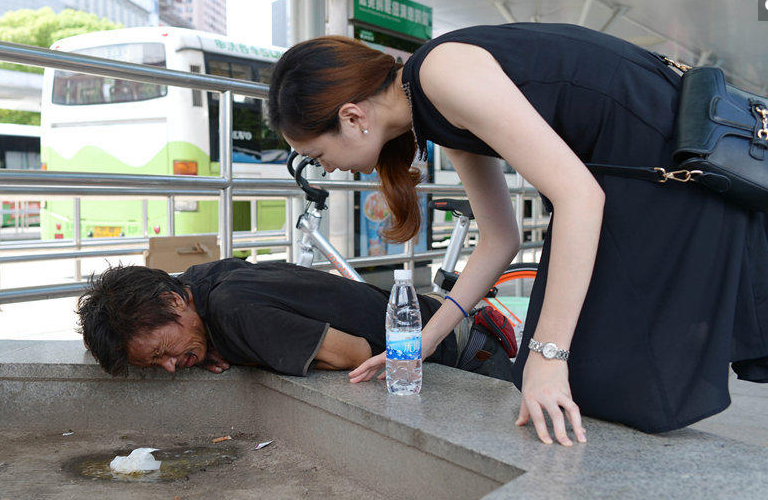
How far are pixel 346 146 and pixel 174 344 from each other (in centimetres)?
85

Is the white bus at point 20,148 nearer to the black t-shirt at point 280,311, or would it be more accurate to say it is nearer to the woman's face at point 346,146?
the black t-shirt at point 280,311

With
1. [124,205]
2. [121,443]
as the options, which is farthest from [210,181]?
[124,205]

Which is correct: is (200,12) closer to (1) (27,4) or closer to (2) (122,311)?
(1) (27,4)

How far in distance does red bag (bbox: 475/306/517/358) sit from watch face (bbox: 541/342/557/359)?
1097 mm

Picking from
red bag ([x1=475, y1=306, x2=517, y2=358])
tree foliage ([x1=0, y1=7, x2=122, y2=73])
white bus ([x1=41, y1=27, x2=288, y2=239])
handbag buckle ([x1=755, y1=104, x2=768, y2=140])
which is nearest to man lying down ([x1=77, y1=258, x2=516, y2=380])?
red bag ([x1=475, y1=306, x2=517, y2=358])

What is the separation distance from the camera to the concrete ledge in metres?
1.34

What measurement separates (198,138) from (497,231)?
7542mm

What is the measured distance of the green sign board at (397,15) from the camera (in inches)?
233

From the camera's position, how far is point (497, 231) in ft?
6.65

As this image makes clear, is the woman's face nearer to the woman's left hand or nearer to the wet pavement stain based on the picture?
the woman's left hand

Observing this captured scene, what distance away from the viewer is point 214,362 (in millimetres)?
2230

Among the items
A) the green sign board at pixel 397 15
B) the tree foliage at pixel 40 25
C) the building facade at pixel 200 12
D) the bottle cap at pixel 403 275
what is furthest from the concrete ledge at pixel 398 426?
the building facade at pixel 200 12

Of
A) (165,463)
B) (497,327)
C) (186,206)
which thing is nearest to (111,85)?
(186,206)

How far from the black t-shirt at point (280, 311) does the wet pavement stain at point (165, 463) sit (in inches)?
11.2
